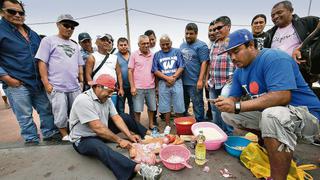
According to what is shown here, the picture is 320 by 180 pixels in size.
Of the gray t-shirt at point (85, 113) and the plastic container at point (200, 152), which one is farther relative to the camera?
the gray t-shirt at point (85, 113)

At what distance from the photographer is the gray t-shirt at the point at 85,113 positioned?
8.21 ft

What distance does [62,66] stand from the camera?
121 inches

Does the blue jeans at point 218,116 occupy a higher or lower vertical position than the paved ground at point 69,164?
higher

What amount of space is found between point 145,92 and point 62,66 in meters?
1.55

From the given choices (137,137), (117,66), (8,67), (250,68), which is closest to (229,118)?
(250,68)

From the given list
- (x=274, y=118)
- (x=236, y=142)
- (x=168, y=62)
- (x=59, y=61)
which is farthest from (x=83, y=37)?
(x=274, y=118)

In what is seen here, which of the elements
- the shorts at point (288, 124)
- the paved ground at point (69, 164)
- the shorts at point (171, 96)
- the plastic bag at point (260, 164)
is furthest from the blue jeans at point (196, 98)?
the shorts at point (288, 124)

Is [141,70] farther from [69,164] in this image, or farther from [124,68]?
[69,164]

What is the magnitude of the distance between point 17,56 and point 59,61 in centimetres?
57

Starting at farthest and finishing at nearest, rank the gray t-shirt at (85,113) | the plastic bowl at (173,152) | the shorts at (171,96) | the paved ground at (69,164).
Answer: the shorts at (171,96), the gray t-shirt at (85,113), the plastic bowl at (173,152), the paved ground at (69,164)

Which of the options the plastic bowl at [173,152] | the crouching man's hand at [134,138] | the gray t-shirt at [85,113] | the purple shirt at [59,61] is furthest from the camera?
the purple shirt at [59,61]

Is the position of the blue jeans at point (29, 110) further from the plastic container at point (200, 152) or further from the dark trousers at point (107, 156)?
the plastic container at point (200, 152)

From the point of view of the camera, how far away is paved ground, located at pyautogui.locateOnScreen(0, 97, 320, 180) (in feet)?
7.45

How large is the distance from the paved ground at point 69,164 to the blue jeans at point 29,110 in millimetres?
267
